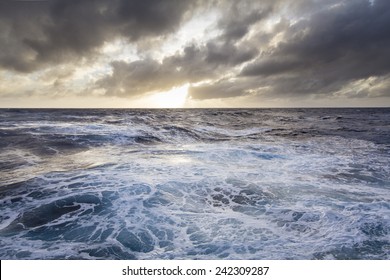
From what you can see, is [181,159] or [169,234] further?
[181,159]

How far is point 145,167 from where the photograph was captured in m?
9.70

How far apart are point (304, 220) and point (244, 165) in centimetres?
494

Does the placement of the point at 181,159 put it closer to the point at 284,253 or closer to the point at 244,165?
the point at 244,165

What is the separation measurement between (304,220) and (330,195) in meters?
1.96

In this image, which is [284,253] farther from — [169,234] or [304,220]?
[169,234]

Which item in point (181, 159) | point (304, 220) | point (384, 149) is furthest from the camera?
point (384, 149)

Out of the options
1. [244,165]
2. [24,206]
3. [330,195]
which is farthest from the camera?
[244,165]

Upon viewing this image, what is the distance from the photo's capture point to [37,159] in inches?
454

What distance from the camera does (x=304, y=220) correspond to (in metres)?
5.47

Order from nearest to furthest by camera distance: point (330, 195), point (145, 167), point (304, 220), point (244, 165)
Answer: point (304, 220), point (330, 195), point (145, 167), point (244, 165)

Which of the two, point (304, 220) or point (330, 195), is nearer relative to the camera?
point (304, 220)

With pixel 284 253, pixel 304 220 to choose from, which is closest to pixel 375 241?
pixel 304 220

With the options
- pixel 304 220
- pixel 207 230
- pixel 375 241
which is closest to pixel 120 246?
pixel 207 230

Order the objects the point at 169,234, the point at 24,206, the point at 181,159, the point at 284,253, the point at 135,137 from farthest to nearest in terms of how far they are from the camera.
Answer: the point at 135,137 < the point at 181,159 < the point at 24,206 < the point at 169,234 < the point at 284,253
